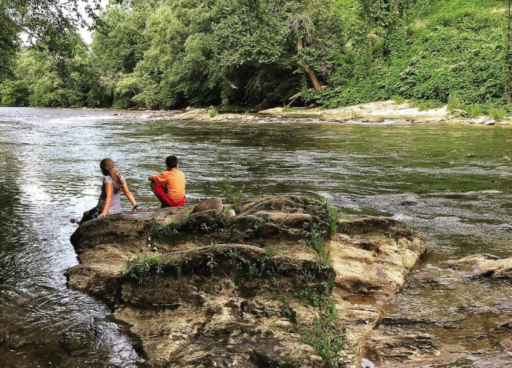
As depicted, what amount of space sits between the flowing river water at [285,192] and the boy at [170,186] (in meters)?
1.57

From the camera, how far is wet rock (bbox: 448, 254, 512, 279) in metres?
5.21

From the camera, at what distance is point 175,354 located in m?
3.72

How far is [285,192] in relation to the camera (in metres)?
10.1

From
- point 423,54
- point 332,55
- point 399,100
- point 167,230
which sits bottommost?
point 167,230

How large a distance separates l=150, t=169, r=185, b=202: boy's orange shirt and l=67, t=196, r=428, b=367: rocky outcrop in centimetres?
113

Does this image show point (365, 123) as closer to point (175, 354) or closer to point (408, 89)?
point (408, 89)

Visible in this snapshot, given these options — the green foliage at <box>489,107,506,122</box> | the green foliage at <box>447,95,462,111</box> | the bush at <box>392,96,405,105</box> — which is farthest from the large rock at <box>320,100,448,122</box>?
the green foliage at <box>489,107,506,122</box>

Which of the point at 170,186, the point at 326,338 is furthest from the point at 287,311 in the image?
the point at 170,186

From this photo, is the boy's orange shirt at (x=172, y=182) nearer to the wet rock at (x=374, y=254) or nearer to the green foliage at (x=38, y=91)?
the wet rock at (x=374, y=254)

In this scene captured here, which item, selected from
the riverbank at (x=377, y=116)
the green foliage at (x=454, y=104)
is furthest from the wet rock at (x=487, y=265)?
the green foliage at (x=454, y=104)

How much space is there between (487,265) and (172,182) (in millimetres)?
4783

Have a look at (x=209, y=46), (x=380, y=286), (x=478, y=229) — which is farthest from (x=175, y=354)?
(x=209, y=46)

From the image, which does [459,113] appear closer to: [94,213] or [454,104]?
[454,104]

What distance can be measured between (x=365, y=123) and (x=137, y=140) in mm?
13094
